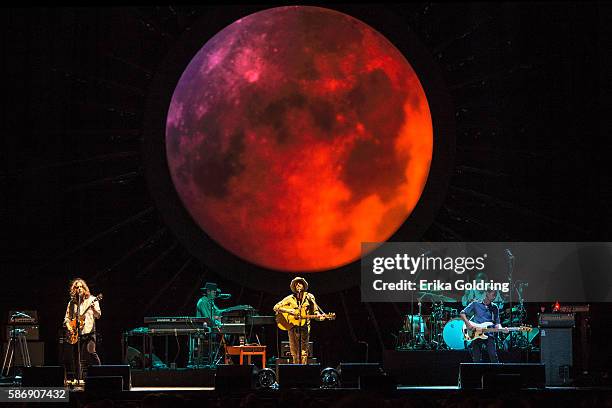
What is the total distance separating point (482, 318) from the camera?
11438mm

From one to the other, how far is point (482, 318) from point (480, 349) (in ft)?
1.23

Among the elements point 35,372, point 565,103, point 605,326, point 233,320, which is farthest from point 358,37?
point 35,372

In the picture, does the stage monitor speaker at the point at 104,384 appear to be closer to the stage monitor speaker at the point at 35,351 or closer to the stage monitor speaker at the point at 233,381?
the stage monitor speaker at the point at 233,381

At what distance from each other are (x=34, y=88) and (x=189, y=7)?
235cm

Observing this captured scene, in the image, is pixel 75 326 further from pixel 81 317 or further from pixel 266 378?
pixel 266 378

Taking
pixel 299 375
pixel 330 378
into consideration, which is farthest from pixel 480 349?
pixel 299 375

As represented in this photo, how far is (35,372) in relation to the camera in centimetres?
904

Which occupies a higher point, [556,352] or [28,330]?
[28,330]

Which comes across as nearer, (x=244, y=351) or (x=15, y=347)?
(x=244, y=351)

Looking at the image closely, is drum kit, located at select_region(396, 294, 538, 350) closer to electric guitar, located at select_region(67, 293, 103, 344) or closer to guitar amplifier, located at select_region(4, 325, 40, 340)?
electric guitar, located at select_region(67, 293, 103, 344)

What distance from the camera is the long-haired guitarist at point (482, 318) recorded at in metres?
11.3

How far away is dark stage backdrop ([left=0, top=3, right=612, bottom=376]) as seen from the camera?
41.3 feet

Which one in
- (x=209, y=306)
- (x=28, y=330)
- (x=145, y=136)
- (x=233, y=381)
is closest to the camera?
(x=233, y=381)

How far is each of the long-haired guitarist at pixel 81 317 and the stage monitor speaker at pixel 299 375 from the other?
3135 millimetres
